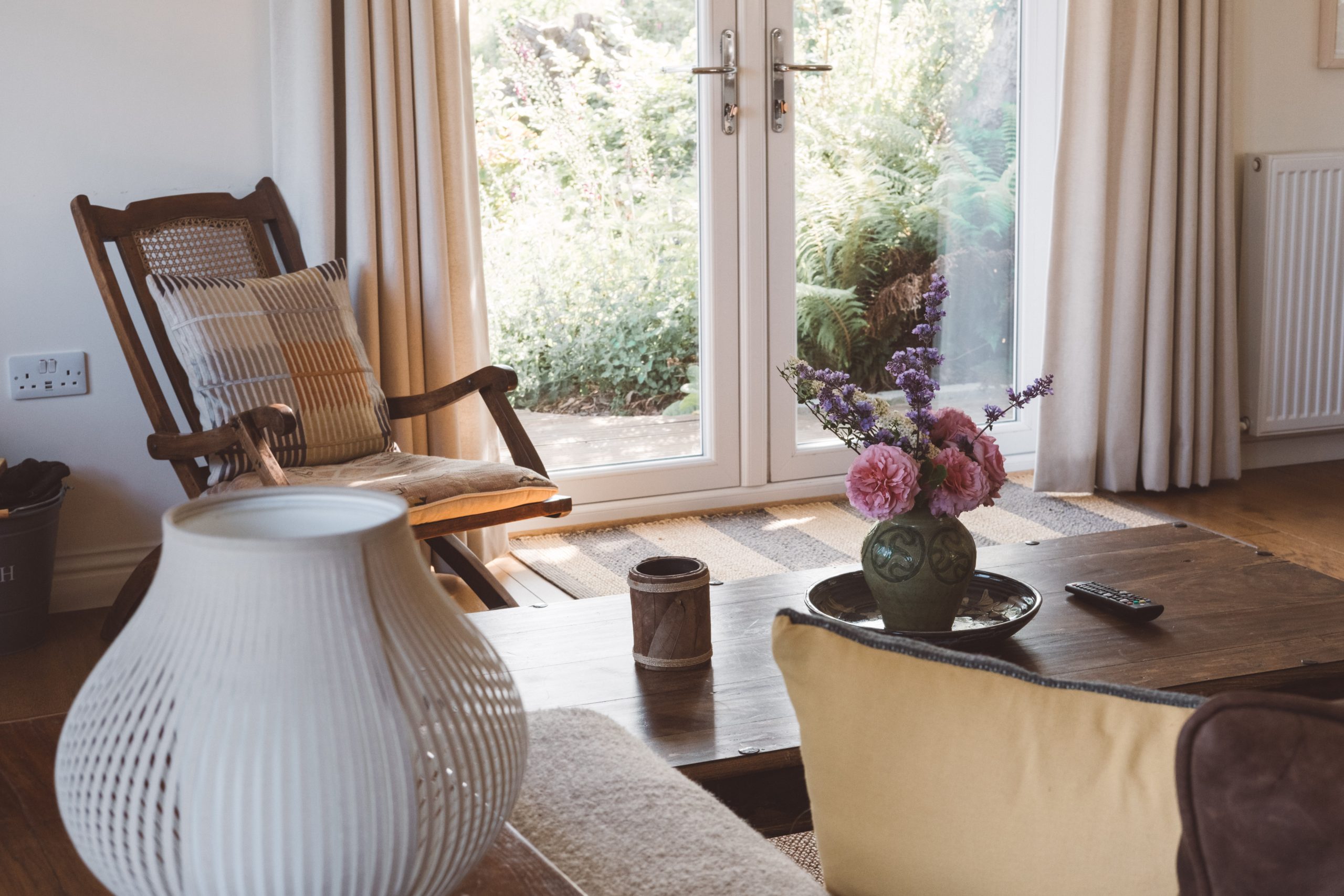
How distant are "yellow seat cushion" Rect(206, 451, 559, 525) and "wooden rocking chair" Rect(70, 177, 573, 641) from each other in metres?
0.03

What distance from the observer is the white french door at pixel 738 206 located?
352 cm

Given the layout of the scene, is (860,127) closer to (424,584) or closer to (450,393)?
(450,393)

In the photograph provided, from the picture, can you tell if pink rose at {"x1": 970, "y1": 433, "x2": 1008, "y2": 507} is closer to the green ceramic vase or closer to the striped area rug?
the green ceramic vase

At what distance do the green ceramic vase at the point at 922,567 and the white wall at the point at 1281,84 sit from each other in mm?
2900

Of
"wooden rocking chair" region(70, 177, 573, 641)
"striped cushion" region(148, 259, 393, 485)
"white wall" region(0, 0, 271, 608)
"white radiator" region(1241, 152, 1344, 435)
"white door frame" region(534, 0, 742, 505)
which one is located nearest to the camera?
"wooden rocking chair" region(70, 177, 573, 641)

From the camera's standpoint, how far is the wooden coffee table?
1359 millimetres

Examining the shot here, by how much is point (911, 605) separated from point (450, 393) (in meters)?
1.58

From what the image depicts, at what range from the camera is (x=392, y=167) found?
3.01 metres

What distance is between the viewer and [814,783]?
29.5 inches

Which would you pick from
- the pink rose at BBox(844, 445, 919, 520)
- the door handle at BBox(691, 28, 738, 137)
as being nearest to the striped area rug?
the door handle at BBox(691, 28, 738, 137)

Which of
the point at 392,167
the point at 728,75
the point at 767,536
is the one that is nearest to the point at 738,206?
the point at 728,75

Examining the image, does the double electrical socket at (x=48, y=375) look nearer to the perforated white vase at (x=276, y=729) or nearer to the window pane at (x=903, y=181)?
the window pane at (x=903, y=181)

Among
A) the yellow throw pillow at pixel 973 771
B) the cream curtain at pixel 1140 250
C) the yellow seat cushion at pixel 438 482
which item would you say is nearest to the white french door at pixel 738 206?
the cream curtain at pixel 1140 250

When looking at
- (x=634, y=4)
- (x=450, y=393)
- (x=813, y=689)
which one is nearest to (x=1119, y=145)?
(x=634, y=4)
